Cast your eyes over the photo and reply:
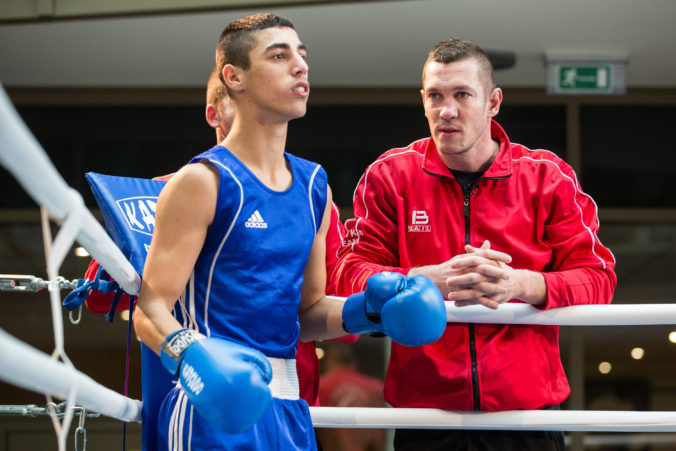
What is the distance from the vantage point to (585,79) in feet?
16.6

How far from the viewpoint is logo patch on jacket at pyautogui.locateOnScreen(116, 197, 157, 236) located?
178 centimetres

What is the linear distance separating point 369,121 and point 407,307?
4.15 metres

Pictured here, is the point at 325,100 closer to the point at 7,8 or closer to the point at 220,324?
the point at 7,8

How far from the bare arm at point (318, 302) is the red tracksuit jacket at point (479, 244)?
0.25 meters

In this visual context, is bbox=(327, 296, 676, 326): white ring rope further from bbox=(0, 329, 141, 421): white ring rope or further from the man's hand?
bbox=(0, 329, 141, 421): white ring rope

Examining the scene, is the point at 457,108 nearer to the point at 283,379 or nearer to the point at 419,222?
the point at 419,222

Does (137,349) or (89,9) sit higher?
(89,9)

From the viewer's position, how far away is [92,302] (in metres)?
2.08

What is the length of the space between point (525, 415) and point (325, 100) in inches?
156

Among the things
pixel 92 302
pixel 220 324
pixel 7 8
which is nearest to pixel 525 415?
pixel 220 324

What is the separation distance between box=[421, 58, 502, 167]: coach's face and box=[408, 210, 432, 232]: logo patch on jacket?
0.16m

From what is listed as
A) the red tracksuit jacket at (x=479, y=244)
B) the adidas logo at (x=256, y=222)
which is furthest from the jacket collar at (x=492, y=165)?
the adidas logo at (x=256, y=222)

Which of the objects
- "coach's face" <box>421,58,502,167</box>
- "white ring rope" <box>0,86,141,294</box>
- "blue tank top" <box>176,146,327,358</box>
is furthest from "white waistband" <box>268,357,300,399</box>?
"coach's face" <box>421,58,502,167</box>

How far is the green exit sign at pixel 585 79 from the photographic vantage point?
16.6 ft
